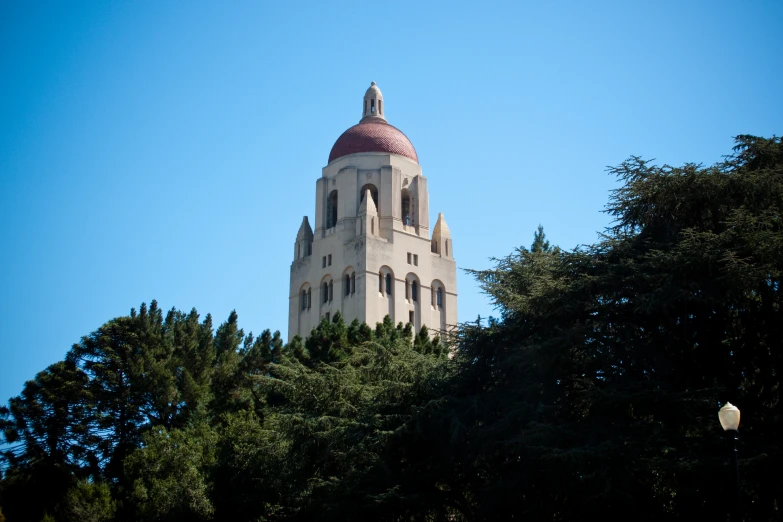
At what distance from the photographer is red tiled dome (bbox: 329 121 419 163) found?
60750 mm

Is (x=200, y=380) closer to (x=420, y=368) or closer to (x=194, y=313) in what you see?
(x=194, y=313)

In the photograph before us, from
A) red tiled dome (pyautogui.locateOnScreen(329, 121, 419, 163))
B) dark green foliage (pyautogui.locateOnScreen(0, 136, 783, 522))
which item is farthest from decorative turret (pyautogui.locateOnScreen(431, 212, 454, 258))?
dark green foliage (pyautogui.locateOnScreen(0, 136, 783, 522))

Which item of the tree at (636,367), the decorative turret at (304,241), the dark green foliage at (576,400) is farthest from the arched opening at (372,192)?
the tree at (636,367)

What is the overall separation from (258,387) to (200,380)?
528cm

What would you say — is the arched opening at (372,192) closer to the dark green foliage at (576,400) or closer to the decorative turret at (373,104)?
the decorative turret at (373,104)

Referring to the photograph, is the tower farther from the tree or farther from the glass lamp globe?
the glass lamp globe

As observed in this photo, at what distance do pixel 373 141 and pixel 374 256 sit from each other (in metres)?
8.62

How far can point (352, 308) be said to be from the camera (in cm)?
5588

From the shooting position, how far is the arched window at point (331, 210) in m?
60.2

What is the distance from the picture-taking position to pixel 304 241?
61.0 metres

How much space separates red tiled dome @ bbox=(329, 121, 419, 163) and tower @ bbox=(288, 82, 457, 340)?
63 millimetres

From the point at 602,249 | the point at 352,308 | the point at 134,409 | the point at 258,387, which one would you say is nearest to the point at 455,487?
the point at 602,249

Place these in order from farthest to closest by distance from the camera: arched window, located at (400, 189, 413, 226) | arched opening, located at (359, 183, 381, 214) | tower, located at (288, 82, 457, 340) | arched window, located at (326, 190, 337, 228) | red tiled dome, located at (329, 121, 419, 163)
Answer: red tiled dome, located at (329, 121, 419, 163) → arched window, located at (400, 189, 413, 226) → arched window, located at (326, 190, 337, 228) → arched opening, located at (359, 183, 381, 214) → tower, located at (288, 82, 457, 340)

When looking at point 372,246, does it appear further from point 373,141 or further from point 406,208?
point 373,141
